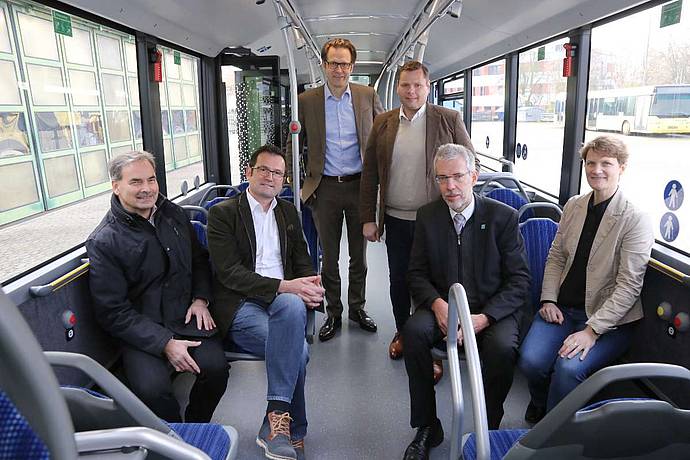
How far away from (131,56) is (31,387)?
3.80 metres

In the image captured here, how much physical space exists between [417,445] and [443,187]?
1.18 metres

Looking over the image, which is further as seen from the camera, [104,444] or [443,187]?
[443,187]

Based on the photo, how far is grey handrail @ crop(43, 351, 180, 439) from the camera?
A: 1285mm

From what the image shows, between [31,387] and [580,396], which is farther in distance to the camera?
[580,396]

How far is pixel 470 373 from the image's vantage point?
1.64 m

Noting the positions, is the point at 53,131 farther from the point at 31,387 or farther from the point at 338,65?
the point at 31,387

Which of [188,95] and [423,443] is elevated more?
[188,95]

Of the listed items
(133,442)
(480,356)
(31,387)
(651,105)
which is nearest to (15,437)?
(31,387)

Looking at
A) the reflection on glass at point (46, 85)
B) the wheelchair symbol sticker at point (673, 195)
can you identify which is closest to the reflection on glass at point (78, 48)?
the reflection on glass at point (46, 85)

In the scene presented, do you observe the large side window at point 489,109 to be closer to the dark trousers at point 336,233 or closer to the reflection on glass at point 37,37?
the dark trousers at point 336,233

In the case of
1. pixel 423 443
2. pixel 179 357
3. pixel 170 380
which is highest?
pixel 179 357

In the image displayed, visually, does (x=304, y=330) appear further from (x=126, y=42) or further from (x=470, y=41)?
(x=470, y=41)

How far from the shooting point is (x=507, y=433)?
6.01 ft

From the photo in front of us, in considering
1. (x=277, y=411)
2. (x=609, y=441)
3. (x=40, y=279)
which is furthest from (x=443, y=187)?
(x=40, y=279)
